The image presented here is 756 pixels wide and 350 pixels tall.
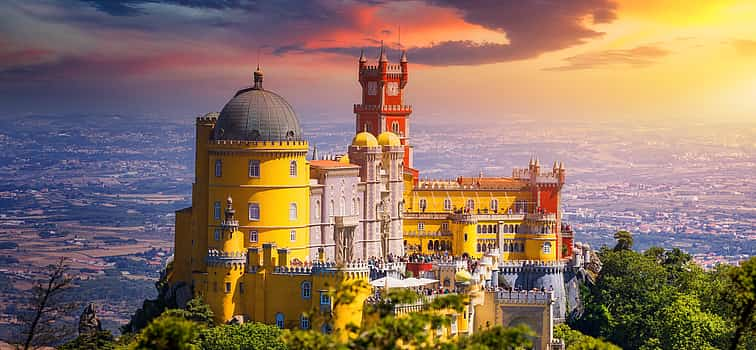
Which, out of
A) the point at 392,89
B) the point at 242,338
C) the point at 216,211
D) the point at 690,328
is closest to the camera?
the point at 242,338

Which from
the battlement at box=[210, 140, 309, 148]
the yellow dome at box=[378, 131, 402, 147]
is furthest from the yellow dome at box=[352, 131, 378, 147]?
the battlement at box=[210, 140, 309, 148]

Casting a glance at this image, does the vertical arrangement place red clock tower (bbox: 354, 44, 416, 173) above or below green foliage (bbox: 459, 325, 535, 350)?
above

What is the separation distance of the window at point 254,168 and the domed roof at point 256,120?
1.67m

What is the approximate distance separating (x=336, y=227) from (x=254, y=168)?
935 cm

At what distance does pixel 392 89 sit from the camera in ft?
454

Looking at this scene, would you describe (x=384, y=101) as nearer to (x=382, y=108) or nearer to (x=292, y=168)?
(x=382, y=108)

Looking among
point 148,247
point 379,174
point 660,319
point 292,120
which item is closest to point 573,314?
point 660,319

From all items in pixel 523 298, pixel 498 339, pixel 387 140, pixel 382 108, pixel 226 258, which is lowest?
pixel 523 298

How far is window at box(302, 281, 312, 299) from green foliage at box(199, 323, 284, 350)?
3.21 meters

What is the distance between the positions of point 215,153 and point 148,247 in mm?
85066

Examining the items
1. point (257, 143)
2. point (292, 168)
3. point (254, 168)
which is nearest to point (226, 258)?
point (254, 168)

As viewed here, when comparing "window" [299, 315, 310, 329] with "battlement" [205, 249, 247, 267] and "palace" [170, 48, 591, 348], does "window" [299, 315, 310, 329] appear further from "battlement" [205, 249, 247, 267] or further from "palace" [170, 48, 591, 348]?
"battlement" [205, 249, 247, 267]

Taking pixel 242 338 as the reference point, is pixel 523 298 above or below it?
above

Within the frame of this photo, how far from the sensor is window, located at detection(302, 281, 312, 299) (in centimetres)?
9981
